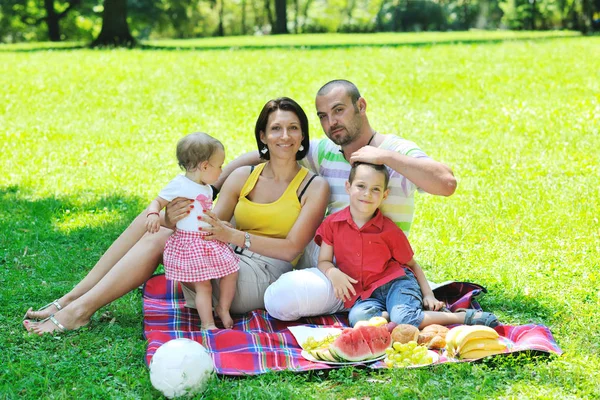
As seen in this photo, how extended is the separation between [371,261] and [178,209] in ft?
3.80

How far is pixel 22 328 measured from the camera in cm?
464

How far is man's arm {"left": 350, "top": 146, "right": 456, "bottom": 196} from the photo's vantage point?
4.51 metres

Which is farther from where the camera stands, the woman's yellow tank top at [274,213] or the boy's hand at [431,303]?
the woman's yellow tank top at [274,213]

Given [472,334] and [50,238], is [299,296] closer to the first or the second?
[472,334]

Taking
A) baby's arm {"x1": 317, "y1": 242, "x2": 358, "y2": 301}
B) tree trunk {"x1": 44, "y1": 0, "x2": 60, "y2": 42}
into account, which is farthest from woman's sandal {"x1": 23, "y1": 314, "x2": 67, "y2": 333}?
tree trunk {"x1": 44, "y1": 0, "x2": 60, "y2": 42}

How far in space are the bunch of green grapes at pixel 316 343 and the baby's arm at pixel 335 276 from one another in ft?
1.10

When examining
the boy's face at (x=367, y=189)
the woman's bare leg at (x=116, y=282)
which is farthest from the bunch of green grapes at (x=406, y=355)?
the woman's bare leg at (x=116, y=282)

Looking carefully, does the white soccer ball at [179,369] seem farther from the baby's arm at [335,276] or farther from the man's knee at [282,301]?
the baby's arm at [335,276]

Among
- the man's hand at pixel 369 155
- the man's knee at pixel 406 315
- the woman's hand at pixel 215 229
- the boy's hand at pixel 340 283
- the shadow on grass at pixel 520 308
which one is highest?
the man's hand at pixel 369 155

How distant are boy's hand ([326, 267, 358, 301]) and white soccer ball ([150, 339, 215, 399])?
1029mm

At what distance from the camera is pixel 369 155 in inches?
178

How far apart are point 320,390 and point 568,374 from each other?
122cm

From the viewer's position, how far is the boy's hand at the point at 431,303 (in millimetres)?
4652

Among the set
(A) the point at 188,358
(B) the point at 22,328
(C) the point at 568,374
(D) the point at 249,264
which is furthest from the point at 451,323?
(B) the point at 22,328
